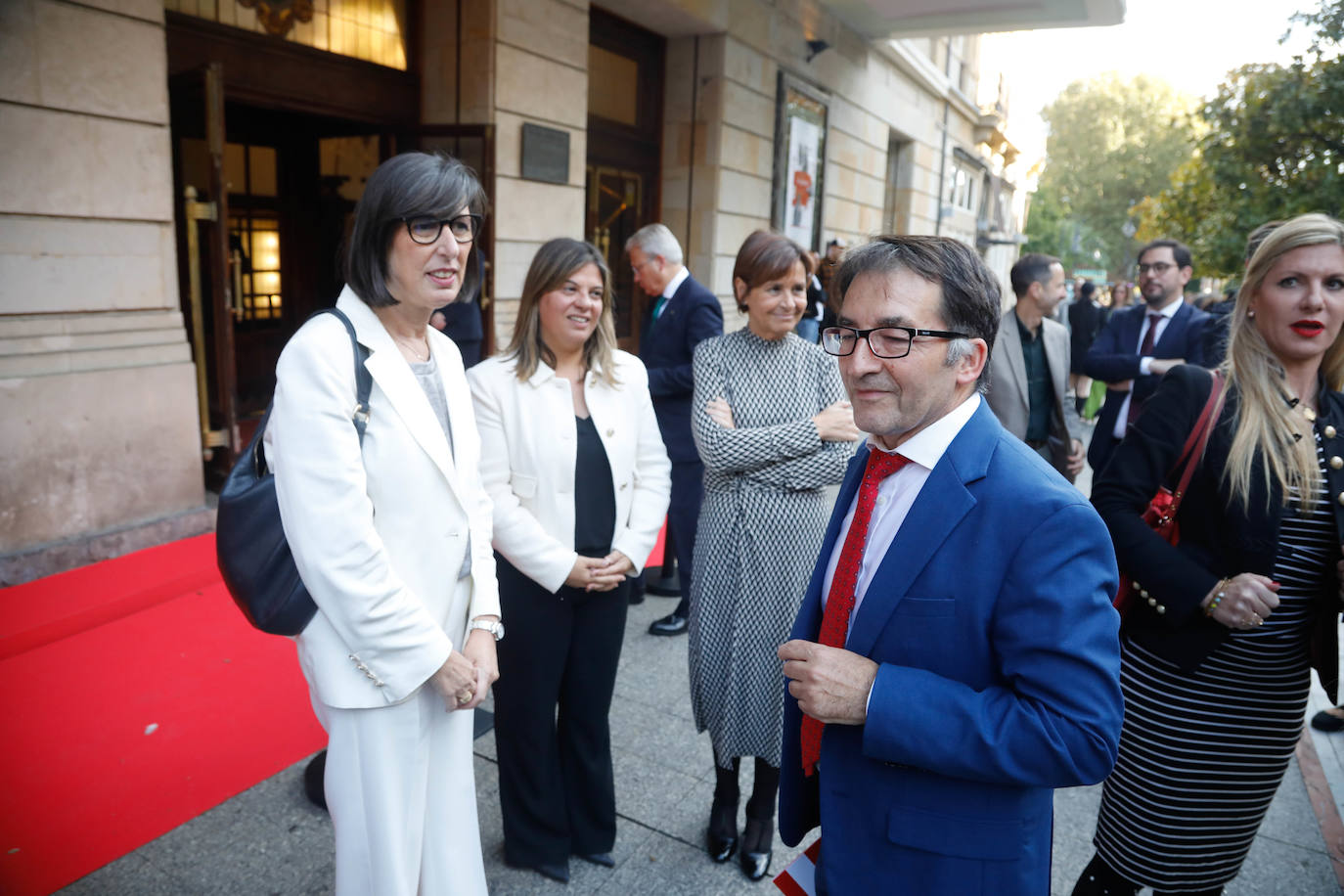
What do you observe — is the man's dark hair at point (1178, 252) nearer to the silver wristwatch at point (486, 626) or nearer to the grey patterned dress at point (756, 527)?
the grey patterned dress at point (756, 527)

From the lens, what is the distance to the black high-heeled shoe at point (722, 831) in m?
3.03

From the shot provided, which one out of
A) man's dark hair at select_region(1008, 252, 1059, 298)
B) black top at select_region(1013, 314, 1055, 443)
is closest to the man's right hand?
black top at select_region(1013, 314, 1055, 443)

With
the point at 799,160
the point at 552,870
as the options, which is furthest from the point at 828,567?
the point at 799,160

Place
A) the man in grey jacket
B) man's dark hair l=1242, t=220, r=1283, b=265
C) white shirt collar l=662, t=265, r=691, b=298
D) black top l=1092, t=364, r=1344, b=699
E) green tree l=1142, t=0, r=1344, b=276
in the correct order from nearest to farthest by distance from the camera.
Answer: black top l=1092, t=364, r=1344, b=699 < man's dark hair l=1242, t=220, r=1283, b=265 < the man in grey jacket < white shirt collar l=662, t=265, r=691, b=298 < green tree l=1142, t=0, r=1344, b=276

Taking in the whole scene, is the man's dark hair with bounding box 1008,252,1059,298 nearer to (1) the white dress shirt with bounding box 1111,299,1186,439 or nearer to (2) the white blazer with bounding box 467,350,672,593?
(1) the white dress shirt with bounding box 1111,299,1186,439

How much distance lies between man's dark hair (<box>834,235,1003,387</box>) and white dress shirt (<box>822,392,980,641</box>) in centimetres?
12

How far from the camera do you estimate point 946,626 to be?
1.48 m

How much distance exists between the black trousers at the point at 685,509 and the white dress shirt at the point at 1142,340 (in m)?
2.75

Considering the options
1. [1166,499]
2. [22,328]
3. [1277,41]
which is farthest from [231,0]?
[1277,41]

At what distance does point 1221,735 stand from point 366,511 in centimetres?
227

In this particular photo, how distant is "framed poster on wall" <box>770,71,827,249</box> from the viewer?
11758 mm

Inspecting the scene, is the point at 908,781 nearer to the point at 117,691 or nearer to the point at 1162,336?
the point at 117,691

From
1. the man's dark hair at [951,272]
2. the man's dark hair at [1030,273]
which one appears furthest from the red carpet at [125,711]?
the man's dark hair at [1030,273]

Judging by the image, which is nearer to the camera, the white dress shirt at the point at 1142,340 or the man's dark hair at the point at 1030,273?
the man's dark hair at the point at 1030,273
